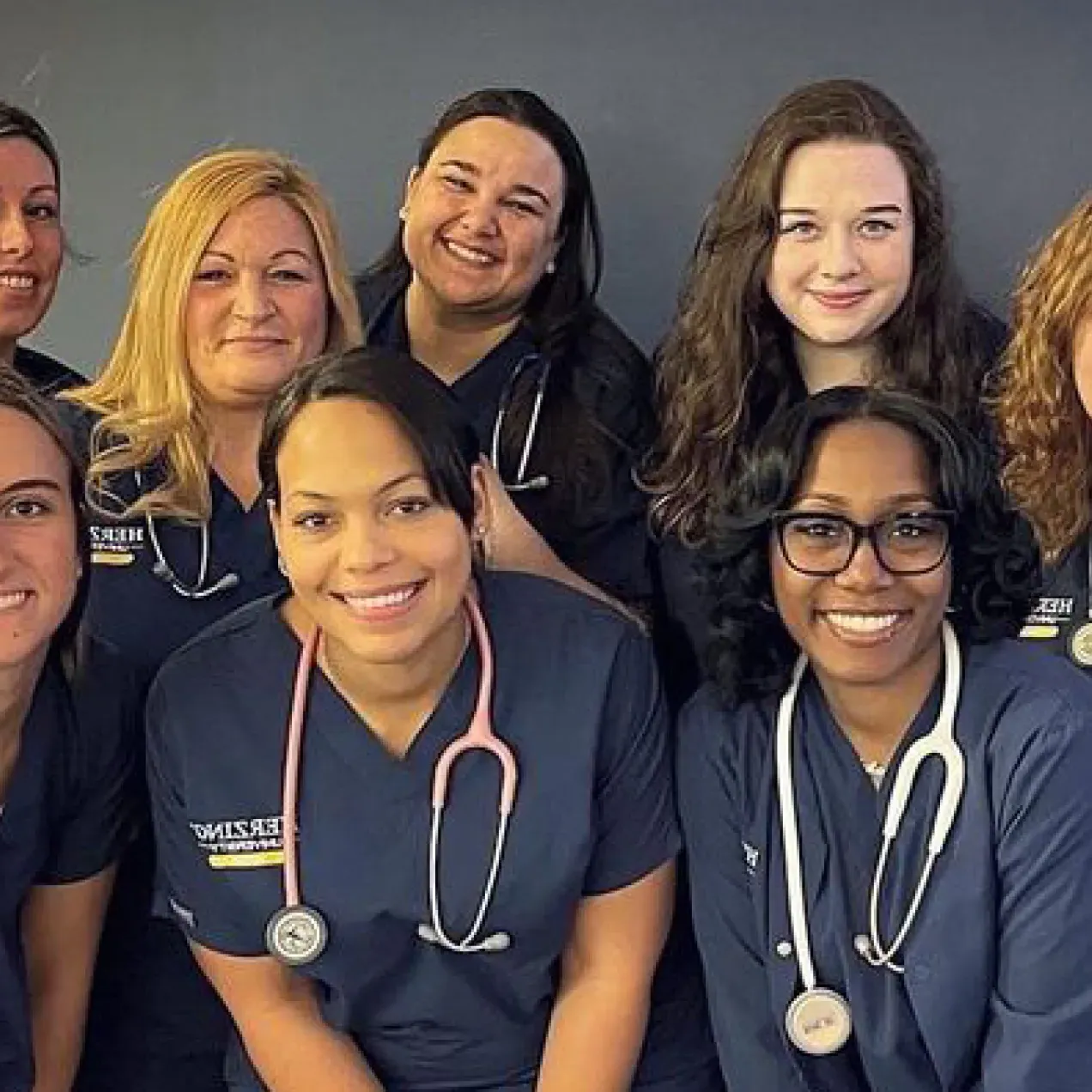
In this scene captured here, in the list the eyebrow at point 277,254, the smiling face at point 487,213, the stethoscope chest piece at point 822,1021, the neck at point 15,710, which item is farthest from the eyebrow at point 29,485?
the stethoscope chest piece at point 822,1021

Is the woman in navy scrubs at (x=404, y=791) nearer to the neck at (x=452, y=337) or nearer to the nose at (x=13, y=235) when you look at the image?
the neck at (x=452, y=337)

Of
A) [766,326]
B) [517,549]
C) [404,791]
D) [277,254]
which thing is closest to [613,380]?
[766,326]

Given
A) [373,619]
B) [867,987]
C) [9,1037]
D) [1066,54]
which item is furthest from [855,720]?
[1066,54]

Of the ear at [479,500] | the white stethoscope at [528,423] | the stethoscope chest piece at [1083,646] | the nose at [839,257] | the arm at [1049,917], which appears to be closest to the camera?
the arm at [1049,917]

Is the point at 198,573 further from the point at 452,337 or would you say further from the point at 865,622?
the point at 865,622

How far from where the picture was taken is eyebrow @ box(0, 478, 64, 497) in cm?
138

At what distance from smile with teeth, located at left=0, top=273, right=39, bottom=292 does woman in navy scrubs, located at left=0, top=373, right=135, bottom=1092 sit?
1.47 feet

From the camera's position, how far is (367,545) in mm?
1351

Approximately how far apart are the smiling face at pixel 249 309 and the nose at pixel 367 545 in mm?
361

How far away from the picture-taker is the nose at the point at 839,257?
5.61 feet

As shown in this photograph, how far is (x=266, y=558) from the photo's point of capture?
1670mm

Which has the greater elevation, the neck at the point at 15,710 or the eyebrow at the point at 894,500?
the eyebrow at the point at 894,500

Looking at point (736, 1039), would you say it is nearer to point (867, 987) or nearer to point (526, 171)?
point (867, 987)

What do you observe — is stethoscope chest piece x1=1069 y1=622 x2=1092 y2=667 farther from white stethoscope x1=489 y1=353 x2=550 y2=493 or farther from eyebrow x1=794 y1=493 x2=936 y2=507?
white stethoscope x1=489 y1=353 x2=550 y2=493
